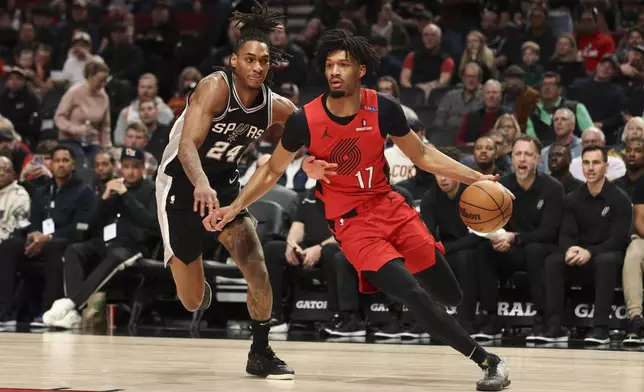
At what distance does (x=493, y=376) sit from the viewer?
5.29 m

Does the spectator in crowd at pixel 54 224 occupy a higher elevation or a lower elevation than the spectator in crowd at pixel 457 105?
lower

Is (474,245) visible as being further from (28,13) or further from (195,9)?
(28,13)

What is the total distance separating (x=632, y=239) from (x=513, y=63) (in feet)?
15.5

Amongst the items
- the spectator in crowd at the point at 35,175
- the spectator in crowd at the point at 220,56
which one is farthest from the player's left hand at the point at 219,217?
the spectator in crowd at the point at 220,56

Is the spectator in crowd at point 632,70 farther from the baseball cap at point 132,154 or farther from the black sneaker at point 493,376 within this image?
the black sneaker at point 493,376

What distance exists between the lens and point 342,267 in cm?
930

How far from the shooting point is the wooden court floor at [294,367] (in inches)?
218

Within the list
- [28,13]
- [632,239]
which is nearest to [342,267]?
[632,239]

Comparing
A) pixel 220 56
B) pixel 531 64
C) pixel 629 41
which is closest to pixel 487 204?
pixel 531 64

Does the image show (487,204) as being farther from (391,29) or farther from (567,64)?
(391,29)

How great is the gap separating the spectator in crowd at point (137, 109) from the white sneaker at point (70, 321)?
11.1 feet

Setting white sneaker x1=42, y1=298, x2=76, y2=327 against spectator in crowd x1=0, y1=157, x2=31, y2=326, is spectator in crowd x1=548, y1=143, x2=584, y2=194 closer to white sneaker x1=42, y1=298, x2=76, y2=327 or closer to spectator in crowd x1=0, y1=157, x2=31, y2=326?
white sneaker x1=42, y1=298, x2=76, y2=327

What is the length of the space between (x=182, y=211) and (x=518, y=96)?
580cm

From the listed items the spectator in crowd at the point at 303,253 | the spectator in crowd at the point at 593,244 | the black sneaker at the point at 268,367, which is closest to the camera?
the black sneaker at the point at 268,367
